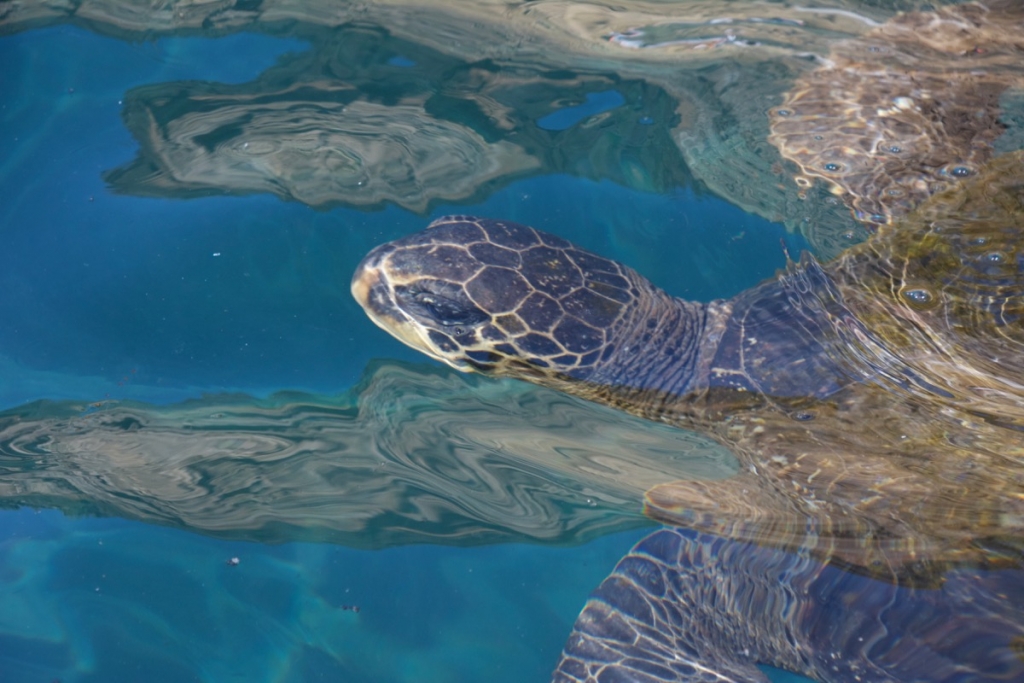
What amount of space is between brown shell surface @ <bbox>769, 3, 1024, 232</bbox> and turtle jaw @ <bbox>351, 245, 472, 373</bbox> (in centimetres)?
255

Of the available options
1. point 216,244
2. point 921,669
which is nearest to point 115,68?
point 216,244

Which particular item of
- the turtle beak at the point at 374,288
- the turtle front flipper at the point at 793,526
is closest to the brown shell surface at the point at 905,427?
the turtle front flipper at the point at 793,526

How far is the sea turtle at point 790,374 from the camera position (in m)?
2.83

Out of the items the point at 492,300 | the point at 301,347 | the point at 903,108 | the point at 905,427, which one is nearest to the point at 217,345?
the point at 301,347

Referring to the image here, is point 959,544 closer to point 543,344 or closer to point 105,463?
point 543,344

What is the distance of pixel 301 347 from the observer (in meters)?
3.54

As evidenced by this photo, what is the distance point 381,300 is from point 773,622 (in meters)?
2.27

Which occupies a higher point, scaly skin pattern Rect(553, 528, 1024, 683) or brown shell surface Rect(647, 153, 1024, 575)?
brown shell surface Rect(647, 153, 1024, 575)

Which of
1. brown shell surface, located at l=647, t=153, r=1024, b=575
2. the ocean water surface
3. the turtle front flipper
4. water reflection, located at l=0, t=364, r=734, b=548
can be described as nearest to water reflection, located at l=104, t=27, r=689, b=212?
the ocean water surface

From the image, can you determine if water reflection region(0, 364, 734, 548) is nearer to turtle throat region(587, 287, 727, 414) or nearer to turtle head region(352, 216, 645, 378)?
turtle throat region(587, 287, 727, 414)

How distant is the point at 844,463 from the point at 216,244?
10.9 feet

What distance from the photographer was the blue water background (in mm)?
2967

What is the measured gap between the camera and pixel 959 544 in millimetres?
2754

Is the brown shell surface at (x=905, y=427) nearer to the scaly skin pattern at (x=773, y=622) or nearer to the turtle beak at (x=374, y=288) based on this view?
the scaly skin pattern at (x=773, y=622)
